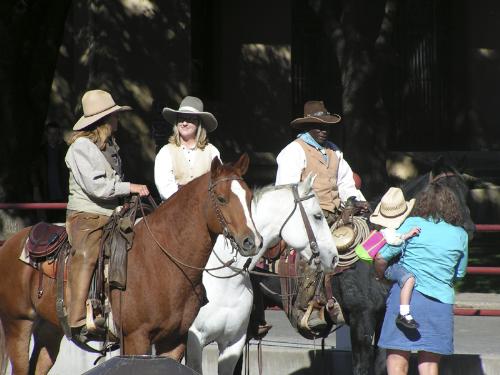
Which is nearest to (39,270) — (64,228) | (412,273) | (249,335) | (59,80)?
(64,228)

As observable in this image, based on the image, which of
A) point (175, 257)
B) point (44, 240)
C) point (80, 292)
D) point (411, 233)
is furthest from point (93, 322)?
point (411, 233)

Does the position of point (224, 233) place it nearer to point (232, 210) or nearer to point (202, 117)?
point (232, 210)

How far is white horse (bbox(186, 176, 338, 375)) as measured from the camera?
8.67 meters

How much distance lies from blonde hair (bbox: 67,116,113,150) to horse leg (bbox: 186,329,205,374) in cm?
154

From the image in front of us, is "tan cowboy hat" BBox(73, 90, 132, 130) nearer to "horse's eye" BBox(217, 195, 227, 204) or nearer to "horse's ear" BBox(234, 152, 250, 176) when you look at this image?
"horse's ear" BBox(234, 152, 250, 176)

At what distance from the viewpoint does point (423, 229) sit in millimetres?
8117

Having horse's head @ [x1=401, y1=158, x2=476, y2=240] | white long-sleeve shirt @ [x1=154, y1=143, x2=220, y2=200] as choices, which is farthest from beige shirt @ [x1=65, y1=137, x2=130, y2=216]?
horse's head @ [x1=401, y1=158, x2=476, y2=240]

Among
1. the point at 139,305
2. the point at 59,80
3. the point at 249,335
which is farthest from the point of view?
the point at 59,80

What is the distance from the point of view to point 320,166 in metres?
9.88

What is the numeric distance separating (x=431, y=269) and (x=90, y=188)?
244 centimetres

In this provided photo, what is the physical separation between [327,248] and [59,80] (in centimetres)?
1436

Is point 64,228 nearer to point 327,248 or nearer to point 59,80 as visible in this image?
point 327,248

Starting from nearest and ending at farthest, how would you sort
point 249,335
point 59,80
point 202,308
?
point 202,308 → point 249,335 → point 59,80

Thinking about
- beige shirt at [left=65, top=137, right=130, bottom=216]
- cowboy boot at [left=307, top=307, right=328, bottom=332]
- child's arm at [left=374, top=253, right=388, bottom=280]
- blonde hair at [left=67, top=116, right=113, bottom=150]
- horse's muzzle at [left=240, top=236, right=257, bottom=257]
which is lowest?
cowboy boot at [left=307, top=307, right=328, bottom=332]
